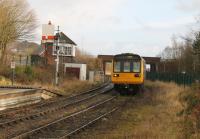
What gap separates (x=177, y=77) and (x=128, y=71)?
91.1 ft

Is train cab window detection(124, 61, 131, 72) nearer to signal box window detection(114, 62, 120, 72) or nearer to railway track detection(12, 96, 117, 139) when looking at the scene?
signal box window detection(114, 62, 120, 72)

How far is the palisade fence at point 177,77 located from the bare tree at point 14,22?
20.3 m

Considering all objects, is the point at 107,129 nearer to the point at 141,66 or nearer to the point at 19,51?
the point at 141,66

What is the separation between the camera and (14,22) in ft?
144

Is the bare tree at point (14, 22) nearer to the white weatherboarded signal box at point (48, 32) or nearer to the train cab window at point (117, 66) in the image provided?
the white weatherboarded signal box at point (48, 32)

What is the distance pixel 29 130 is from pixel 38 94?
11581 millimetres

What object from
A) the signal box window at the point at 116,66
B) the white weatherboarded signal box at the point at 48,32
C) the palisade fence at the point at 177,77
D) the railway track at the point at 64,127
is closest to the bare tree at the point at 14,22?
the white weatherboarded signal box at the point at 48,32

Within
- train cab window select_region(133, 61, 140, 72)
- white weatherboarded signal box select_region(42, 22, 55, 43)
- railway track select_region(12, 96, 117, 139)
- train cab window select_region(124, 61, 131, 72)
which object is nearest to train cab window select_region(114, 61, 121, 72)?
train cab window select_region(124, 61, 131, 72)

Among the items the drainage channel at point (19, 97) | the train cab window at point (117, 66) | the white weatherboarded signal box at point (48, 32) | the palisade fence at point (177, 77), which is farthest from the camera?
the palisade fence at point (177, 77)

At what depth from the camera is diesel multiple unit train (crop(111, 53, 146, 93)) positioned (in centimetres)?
3014

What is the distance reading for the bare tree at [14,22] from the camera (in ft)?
140

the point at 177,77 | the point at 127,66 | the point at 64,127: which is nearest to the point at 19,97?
the point at 64,127

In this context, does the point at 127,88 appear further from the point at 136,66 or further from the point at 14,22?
the point at 14,22

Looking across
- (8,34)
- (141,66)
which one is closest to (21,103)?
(141,66)
